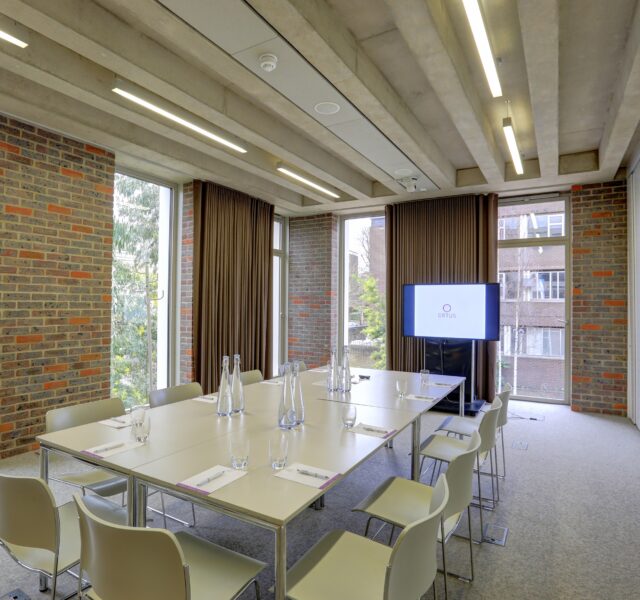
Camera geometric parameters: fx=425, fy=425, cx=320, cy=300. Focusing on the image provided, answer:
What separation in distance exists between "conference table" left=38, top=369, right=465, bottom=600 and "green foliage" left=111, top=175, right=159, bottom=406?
238 cm

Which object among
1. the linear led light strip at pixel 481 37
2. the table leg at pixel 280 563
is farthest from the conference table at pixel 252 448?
the linear led light strip at pixel 481 37

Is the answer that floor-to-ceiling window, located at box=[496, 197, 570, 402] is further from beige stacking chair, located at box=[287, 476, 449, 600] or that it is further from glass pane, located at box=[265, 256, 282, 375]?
beige stacking chair, located at box=[287, 476, 449, 600]

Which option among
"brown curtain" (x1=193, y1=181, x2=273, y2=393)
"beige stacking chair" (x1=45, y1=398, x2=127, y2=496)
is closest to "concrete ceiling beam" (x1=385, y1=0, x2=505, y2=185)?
"beige stacking chair" (x1=45, y1=398, x2=127, y2=496)

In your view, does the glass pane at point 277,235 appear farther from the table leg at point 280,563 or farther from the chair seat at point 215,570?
the table leg at point 280,563

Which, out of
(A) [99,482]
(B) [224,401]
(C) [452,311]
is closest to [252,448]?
(B) [224,401]

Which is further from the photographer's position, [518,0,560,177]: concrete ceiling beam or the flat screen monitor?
the flat screen monitor

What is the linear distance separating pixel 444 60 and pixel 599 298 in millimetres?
4124

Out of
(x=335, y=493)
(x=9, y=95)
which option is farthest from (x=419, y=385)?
(x=9, y=95)

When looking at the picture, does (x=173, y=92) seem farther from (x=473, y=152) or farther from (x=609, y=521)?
(x=609, y=521)

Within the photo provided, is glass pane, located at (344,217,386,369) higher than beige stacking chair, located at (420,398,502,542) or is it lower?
higher

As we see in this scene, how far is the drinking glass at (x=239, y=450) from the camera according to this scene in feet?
5.69

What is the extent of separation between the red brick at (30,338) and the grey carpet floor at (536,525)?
975mm

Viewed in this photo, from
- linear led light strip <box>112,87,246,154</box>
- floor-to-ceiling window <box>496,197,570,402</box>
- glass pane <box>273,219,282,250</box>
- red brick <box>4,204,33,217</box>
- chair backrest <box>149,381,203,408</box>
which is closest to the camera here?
chair backrest <box>149,381,203,408</box>

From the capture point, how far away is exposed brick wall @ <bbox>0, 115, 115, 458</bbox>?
3.59m
